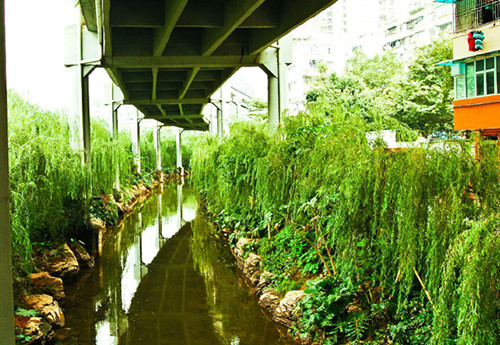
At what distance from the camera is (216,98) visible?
831 inches

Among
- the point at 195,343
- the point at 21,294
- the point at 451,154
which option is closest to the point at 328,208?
the point at 451,154

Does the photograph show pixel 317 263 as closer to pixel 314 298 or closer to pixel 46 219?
pixel 314 298

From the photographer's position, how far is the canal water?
5.33 m

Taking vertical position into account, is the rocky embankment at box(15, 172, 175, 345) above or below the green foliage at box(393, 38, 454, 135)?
below

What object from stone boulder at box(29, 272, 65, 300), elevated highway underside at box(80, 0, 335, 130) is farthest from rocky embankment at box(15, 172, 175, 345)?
elevated highway underside at box(80, 0, 335, 130)

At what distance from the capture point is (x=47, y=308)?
5.55m

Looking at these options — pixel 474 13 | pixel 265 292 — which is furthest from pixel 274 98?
pixel 474 13

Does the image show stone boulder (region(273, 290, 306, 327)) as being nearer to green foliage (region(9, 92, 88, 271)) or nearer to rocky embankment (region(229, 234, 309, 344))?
rocky embankment (region(229, 234, 309, 344))

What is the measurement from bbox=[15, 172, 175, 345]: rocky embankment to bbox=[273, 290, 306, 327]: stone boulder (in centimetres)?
239

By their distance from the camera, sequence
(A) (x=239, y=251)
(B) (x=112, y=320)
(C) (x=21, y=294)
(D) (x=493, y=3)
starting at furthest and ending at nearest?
(D) (x=493, y=3) → (A) (x=239, y=251) → (B) (x=112, y=320) → (C) (x=21, y=294)

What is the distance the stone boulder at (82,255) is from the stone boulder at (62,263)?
409 millimetres

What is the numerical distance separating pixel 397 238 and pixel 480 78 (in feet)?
37.4

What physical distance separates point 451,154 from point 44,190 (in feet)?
17.4

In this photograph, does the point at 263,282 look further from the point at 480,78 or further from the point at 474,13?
the point at 474,13
